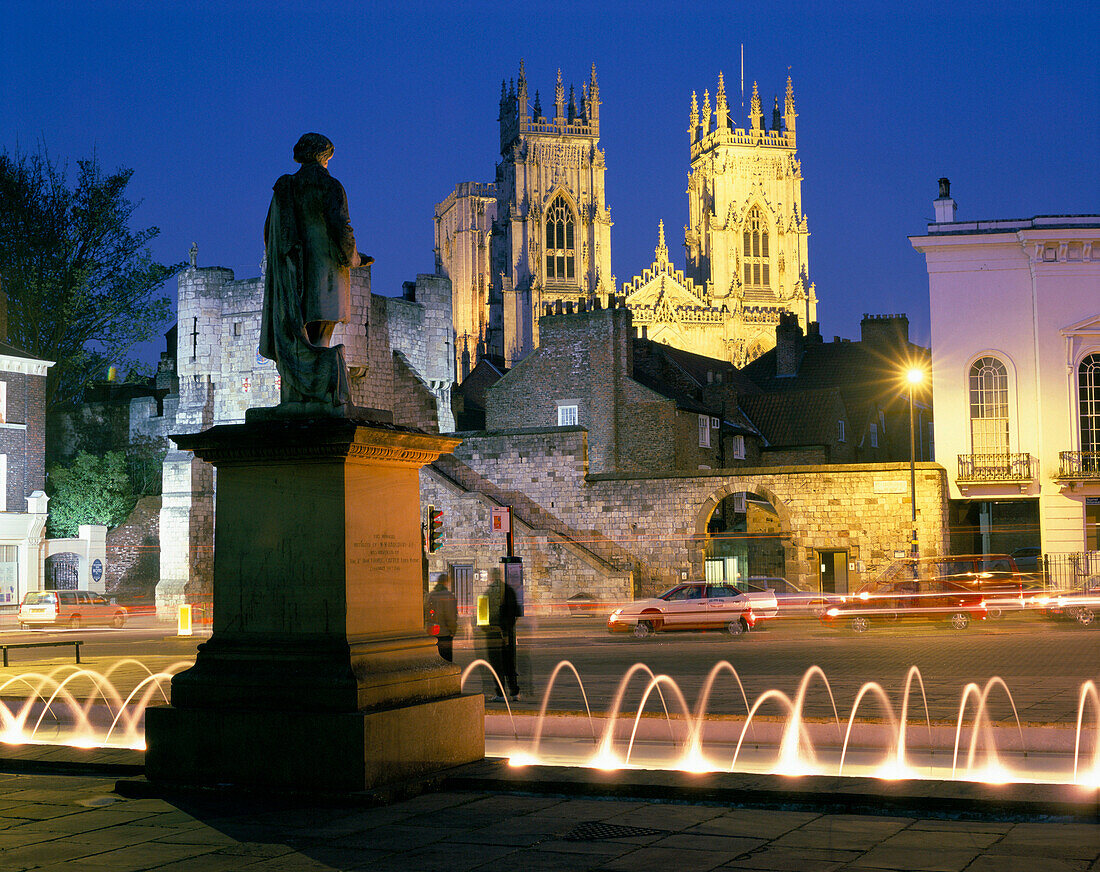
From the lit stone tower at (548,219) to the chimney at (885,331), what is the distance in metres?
44.9

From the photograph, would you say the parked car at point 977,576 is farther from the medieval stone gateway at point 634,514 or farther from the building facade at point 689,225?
the building facade at point 689,225

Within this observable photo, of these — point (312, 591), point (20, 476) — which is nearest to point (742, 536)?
point (20, 476)

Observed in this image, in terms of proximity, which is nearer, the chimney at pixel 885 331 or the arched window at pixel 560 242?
the chimney at pixel 885 331

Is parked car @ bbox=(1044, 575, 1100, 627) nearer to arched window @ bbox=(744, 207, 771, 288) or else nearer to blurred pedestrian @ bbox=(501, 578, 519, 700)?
Answer: blurred pedestrian @ bbox=(501, 578, 519, 700)

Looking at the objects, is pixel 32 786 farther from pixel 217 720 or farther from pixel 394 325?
pixel 394 325

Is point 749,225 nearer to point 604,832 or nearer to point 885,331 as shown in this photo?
point 885,331

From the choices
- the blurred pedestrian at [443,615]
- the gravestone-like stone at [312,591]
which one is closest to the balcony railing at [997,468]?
the blurred pedestrian at [443,615]

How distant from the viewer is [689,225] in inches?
4843

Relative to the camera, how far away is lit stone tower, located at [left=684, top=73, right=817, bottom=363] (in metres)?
116

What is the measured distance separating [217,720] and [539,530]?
3086 centimetres

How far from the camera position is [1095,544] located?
35.6 m

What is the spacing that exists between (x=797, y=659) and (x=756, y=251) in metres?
101

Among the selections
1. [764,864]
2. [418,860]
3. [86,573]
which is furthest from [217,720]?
[86,573]

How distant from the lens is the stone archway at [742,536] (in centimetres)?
3675
